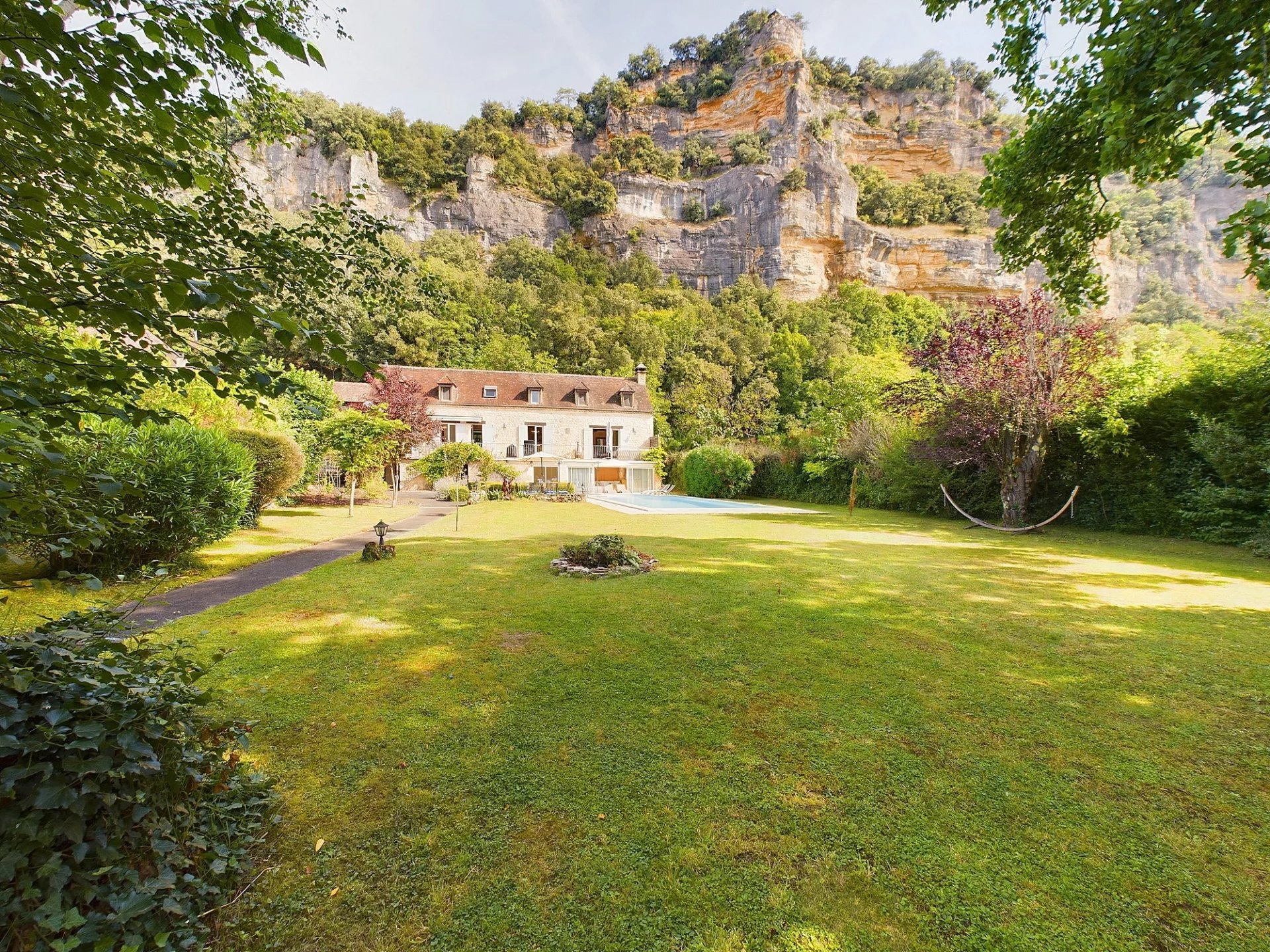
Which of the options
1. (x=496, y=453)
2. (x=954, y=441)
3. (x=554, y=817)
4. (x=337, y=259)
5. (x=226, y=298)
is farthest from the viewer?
(x=496, y=453)

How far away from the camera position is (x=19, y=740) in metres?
1.20

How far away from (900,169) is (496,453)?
6447 centimetres

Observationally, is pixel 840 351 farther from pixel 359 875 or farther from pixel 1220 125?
pixel 359 875

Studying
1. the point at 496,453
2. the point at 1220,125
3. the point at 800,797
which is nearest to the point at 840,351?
the point at 496,453

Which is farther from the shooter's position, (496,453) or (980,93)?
(980,93)

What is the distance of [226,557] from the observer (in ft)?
22.4

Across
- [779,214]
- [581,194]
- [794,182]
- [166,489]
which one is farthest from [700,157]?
[166,489]

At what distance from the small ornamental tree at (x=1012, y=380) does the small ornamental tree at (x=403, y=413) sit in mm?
17097

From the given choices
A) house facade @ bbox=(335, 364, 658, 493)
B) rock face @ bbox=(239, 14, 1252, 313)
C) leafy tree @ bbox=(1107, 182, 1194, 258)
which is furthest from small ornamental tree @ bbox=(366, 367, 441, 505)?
leafy tree @ bbox=(1107, 182, 1194, 258)

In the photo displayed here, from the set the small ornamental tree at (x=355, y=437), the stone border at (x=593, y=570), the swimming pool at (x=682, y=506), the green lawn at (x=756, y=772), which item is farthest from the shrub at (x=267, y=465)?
the swimming pool at (x=682, y=506)

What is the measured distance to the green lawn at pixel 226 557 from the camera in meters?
3.97

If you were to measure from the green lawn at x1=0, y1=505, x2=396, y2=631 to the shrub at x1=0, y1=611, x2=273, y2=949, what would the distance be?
25 centimetres

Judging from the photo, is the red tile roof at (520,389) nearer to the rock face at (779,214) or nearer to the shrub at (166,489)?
the shrub at (166,489)

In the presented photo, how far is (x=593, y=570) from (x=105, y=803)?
195 inches
